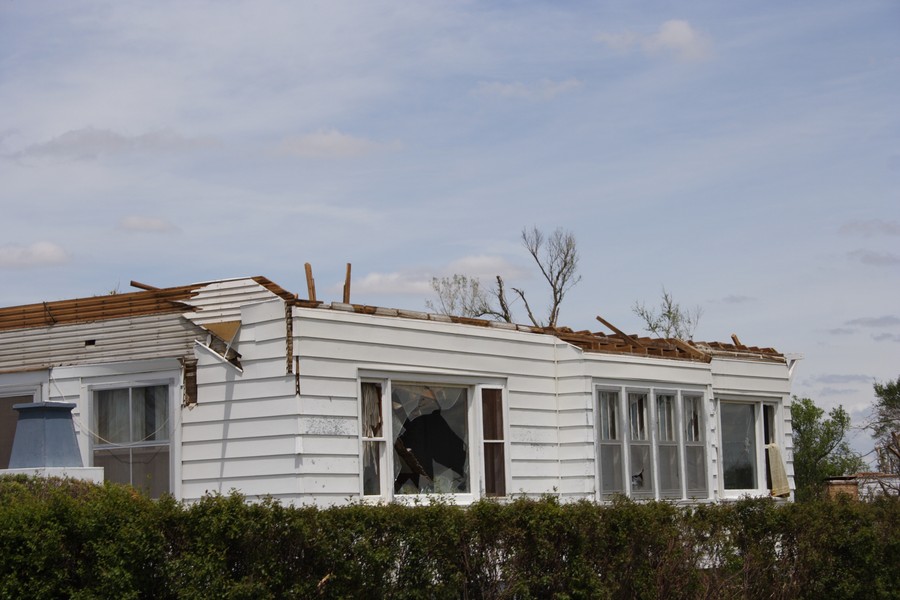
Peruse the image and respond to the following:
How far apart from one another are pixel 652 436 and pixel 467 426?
304 cm

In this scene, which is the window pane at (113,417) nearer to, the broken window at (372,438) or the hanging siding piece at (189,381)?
the hanging siding piece at (189,381)

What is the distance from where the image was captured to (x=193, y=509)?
7871 millimetres

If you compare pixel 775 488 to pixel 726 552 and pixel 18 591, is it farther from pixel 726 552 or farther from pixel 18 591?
pixel 18 591

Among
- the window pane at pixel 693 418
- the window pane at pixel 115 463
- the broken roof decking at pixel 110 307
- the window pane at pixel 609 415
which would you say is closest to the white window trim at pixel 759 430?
the window pane at pixel 693 418

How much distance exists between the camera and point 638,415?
49.4 feet

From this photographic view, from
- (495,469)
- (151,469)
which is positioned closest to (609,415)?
(495,469)

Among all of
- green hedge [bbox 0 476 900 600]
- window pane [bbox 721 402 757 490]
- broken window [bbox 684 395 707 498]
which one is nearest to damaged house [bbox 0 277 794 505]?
broken window [bbox 684 395 707 498]

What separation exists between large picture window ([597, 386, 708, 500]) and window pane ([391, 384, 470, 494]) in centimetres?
203

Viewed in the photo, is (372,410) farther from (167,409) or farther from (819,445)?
(819,445)

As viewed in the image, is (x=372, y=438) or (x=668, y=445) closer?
(x=372, y=438)

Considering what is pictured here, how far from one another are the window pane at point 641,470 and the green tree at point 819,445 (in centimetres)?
1736

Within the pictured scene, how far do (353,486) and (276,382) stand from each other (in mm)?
1328

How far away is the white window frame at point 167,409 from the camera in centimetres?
1215

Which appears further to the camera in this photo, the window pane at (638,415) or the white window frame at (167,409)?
the window pane at (638,415)
